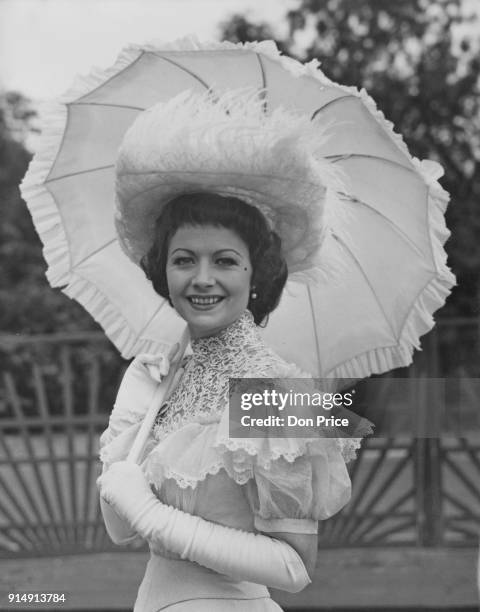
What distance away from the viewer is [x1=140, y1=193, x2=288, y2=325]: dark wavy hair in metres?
1.86

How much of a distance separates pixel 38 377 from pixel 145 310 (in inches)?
97.8

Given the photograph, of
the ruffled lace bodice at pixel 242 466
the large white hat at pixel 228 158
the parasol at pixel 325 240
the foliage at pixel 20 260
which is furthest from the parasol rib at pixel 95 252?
the foliage at pixel 20 260

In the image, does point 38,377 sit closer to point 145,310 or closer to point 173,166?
point 145,310

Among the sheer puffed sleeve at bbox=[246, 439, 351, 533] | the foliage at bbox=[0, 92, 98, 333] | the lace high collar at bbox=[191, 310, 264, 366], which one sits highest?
the foliage at bbox=[0, 92, 98, 333]

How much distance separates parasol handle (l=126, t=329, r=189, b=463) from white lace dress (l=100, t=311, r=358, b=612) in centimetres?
3

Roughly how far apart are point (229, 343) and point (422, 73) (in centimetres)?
577

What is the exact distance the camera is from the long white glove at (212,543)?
5.34ft

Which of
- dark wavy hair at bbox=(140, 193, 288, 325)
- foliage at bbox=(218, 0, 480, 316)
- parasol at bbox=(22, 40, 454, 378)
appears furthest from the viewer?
foliage at bbox=(218, 0, 480, 316)

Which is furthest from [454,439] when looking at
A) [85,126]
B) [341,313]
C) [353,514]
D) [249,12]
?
[249,12]

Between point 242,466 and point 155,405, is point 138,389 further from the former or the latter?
point 242,466

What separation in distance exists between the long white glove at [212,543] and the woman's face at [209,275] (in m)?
0.36

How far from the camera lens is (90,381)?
4.65m

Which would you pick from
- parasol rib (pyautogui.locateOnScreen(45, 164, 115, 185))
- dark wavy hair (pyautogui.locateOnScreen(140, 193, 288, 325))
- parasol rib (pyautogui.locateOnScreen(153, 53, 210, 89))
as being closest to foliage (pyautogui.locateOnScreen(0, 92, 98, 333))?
parasol rib (pyautogui.locateOnScreen(45, 164, 115, 185))

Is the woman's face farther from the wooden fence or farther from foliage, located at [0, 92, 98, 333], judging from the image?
foliage, located at [0, 92, 98, 333]
